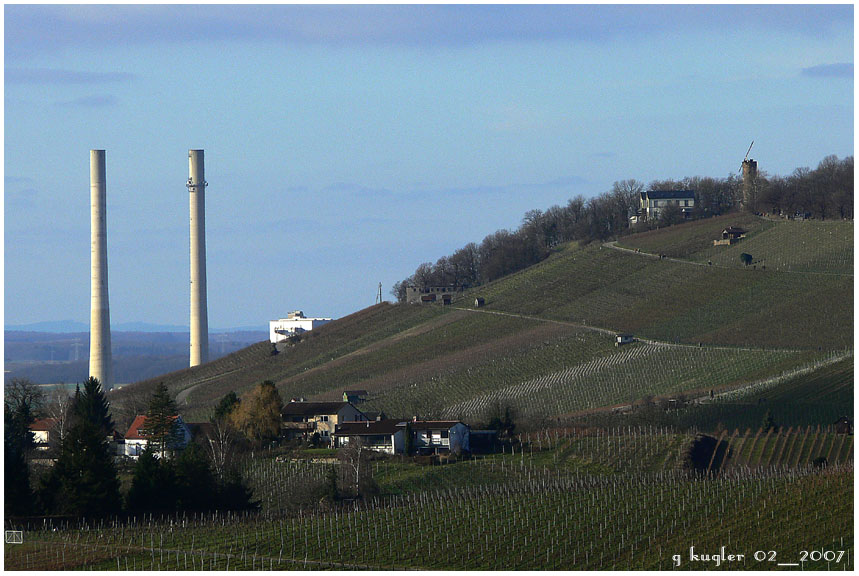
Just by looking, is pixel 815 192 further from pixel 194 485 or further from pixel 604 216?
pixel 194 485

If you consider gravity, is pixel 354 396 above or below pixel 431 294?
below

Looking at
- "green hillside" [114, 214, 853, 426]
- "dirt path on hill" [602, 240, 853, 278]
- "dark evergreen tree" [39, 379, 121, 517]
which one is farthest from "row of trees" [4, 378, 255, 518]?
"dirt path on hill" [602, 240, 853, 278]

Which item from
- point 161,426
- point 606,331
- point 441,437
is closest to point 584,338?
point 606,331

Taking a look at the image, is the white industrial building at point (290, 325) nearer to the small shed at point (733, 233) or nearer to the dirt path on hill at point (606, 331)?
the dirt path on hill at point (606, 331)

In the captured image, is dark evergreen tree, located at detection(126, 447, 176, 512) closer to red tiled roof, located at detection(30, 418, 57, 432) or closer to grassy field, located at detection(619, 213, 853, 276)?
red tiled roof, located at detection(30, 418, 57, 432)

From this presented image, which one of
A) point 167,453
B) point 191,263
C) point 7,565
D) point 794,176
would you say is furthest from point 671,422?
point 794,176

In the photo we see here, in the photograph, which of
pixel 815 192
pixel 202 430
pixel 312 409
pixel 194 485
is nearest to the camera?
pixel 194 485

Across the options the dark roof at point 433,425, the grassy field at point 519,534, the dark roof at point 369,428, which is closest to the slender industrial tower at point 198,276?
the dark roof at point 369,428
